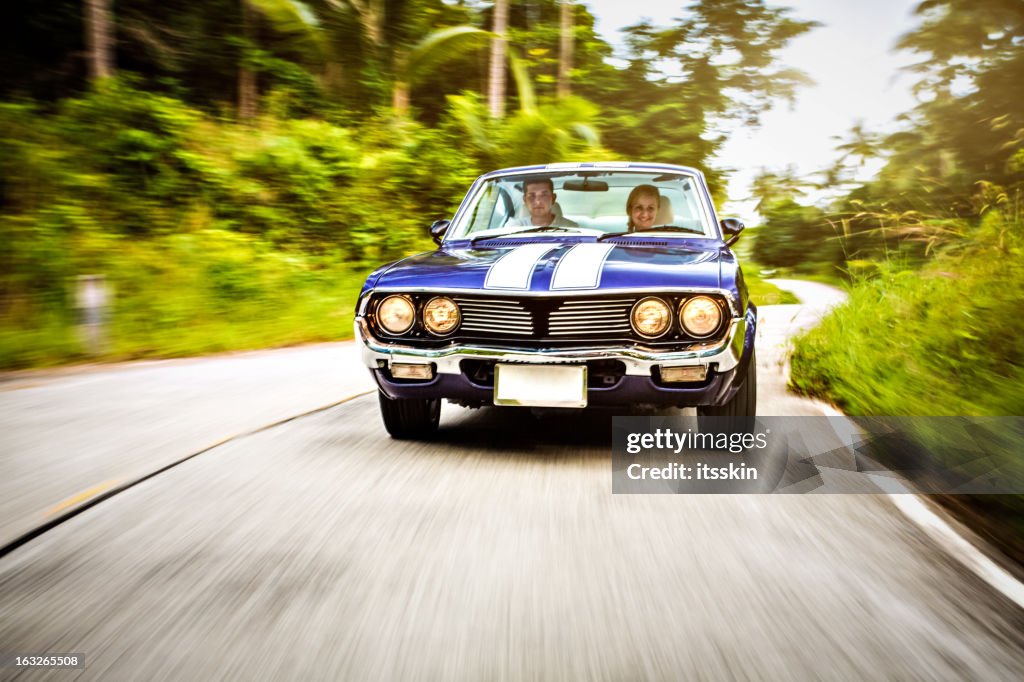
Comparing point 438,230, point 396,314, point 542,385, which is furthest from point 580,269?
point 438,230

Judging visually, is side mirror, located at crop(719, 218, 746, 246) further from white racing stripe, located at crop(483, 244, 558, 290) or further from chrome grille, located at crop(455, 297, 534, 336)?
chrome grille, located at crop(455, 297, 534, 336)

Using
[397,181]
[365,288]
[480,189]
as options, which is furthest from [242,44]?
[365,288]

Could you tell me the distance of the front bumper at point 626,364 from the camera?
403cm

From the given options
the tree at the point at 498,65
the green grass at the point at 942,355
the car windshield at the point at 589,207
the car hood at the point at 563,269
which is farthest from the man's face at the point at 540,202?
the tree at the point at 498,65

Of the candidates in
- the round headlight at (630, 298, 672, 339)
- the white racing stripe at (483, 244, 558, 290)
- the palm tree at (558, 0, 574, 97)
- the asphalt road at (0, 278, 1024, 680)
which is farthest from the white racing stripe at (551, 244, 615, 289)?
the palm tree at (558, 0, 574, 97)

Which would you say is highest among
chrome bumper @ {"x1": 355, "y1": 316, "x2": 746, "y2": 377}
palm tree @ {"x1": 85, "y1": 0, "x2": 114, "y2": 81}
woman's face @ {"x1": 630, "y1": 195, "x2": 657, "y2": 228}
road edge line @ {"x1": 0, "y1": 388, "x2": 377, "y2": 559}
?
palm tree @ {"x1": 85, "y1": 0, "x2": 114, "y2": 81}

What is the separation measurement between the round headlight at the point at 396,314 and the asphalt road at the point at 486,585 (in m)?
0.72

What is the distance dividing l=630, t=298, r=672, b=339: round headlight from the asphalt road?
2.31 ft

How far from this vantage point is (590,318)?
4.11 metres

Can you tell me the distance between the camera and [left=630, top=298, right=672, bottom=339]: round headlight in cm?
405

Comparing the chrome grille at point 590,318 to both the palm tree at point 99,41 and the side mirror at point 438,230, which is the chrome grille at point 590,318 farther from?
the palm tree at point 99,41

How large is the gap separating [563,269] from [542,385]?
1.93 feet

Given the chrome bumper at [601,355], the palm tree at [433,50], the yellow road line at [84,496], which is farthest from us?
the palm tree at [433,50]

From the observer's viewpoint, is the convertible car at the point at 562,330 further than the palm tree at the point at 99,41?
No
